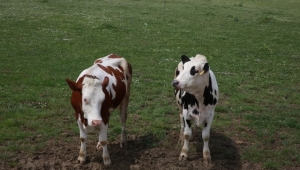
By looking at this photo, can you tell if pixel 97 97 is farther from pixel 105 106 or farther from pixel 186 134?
pixel 186 134

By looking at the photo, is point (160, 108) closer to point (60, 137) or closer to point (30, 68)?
point (60, 137)

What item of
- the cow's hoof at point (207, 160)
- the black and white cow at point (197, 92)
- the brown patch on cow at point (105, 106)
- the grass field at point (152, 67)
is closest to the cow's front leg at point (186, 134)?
the black and white cow at point (197, 92)

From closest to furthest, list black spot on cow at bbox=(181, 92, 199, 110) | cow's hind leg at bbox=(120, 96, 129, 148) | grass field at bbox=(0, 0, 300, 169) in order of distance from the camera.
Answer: black spot on cow at bbox=(181, 92, 199, 110) → cow's hind leg at bbox=(120, 96, 129, 148) → grass field at bbox=(0, 0, 300, 169)

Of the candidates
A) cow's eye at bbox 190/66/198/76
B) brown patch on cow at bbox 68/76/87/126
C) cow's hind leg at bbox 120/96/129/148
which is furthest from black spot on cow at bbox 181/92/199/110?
brown patch on cow at bbox 68/76/87/126

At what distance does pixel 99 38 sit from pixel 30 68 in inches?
298

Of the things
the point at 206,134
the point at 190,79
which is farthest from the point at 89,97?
the point at 206,134

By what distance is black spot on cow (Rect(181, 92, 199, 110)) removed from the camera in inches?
320

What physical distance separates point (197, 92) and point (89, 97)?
2305 millimetres

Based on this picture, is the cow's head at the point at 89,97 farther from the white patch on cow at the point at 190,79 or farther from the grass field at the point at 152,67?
the grass field at the point at 152,67

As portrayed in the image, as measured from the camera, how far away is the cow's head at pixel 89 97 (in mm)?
7082

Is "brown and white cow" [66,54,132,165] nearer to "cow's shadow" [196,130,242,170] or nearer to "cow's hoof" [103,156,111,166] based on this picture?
"cow's hoof" [103,156,111,166]

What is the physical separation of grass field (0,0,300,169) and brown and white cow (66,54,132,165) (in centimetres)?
186

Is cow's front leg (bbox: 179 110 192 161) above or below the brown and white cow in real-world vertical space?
below

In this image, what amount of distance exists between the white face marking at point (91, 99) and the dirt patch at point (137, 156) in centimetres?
142
